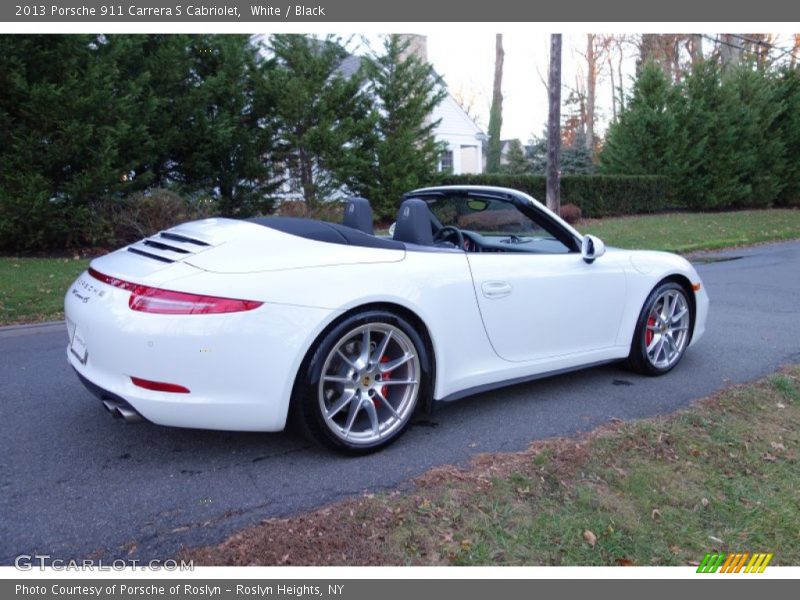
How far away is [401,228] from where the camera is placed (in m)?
3.94

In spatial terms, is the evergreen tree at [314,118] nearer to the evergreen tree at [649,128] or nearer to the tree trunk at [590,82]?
the evergreen tree at [649,128]

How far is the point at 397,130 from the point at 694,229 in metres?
8.31

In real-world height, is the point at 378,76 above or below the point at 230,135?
above

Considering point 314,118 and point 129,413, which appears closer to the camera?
point 129,413

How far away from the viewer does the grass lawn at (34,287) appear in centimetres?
718

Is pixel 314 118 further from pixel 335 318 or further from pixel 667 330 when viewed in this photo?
pixel 335 318

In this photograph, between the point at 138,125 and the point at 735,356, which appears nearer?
the point at 735,356

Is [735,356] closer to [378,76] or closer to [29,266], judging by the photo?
[29,266]

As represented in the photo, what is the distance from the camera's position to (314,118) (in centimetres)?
1518

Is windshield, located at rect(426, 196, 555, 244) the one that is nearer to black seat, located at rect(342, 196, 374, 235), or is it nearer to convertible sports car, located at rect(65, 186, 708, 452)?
convertible sports car, located at rect(65, 186, 708, 452)

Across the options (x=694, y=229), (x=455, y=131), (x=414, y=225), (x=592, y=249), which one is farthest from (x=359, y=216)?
(x=455, y=131)

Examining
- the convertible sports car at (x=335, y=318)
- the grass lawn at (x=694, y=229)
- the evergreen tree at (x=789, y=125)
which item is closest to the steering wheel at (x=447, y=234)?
the convertible sports car at (x=335, y=318)

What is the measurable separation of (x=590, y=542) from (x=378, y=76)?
15642 millimetres

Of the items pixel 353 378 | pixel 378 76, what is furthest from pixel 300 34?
pixel 353 378
